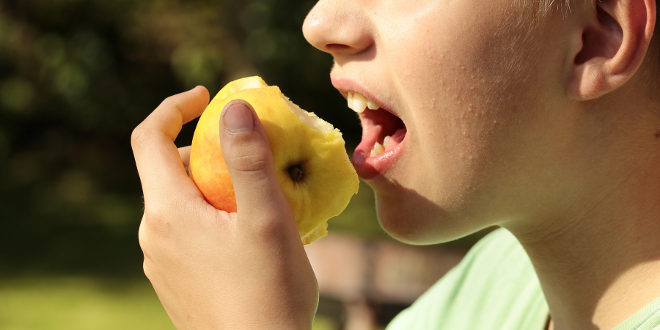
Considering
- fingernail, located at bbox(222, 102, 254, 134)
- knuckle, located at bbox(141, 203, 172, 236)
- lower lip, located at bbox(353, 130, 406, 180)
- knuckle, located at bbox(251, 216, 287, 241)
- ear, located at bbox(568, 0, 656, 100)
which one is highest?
ear, located at bbox(568, 0, 656, 100)

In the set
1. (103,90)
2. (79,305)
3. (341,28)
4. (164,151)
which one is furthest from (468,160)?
(103,90)

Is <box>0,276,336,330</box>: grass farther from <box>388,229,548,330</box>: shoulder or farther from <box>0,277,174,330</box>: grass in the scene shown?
<box>388,229,548,330</box>: shoulder

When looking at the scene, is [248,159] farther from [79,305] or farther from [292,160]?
[79,305]

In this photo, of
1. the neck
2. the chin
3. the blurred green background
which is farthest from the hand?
the blurred green background

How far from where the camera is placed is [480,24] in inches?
57.3

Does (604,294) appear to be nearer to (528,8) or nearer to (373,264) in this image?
(528,8)

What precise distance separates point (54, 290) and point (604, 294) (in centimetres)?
504

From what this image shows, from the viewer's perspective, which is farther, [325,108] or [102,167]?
[325,108]

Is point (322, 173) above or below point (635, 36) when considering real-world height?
below

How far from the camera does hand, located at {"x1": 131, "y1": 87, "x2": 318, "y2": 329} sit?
54.3 inches

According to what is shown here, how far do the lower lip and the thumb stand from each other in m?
0.28

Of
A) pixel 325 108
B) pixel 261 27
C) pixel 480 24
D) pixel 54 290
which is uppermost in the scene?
pixel 480 24

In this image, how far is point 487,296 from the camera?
1984 mm

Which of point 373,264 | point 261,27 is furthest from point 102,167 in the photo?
point 373,264
